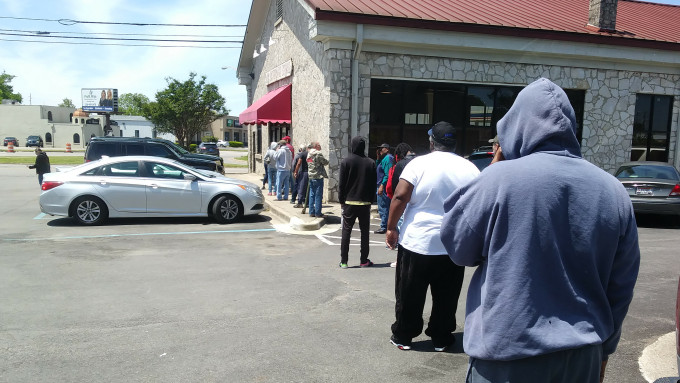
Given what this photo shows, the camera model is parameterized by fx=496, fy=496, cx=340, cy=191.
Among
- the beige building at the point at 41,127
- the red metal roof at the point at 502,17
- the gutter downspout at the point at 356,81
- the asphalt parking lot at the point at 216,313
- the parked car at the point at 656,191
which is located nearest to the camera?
the asphalt parking lot at the point at 216,313

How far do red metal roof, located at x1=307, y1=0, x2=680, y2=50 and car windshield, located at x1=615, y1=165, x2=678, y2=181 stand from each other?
438 cm

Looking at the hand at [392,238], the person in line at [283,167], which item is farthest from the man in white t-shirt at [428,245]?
the person in line at [283,167]

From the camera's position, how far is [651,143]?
15930 millimetres

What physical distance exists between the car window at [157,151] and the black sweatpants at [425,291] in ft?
38.0

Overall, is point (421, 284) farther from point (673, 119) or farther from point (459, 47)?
point (673, 119)

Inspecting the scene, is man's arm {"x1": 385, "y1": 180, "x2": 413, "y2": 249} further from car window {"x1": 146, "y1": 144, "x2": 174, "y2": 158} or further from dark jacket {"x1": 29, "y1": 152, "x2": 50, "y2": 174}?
dark jacket {"x1": 29, "y1": 152, "x2": 50, "y2": 174}

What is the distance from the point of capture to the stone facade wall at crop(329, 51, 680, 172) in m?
13.0

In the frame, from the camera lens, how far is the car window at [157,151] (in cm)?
1438

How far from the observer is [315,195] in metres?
11.0

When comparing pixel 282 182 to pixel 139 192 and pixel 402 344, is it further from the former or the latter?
pixel 402 344

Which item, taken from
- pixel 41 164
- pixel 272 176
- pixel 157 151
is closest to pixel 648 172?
pixel 272 176

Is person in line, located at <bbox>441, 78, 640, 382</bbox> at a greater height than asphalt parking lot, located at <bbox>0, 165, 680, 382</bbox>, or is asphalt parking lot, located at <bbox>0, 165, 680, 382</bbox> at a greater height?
person in line, located at <bbox>441, 78, 640, 382</bbox>

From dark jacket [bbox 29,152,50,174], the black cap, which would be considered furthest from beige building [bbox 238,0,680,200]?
the black cap

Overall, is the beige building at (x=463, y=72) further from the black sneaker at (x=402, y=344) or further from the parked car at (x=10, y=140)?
the parked car at (x=10, y=140)
